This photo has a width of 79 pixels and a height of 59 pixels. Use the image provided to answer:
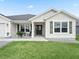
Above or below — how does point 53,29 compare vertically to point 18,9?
below

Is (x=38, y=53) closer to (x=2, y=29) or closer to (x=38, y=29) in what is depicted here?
(x=2, y=29)

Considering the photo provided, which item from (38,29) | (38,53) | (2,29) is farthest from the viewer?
(38,29)

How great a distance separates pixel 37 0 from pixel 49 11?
32.4ft

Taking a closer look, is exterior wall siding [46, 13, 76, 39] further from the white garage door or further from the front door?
the front door

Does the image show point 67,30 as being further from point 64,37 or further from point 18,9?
point 18,9

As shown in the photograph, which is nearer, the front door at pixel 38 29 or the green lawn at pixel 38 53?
the green lawn at pixel 38 53

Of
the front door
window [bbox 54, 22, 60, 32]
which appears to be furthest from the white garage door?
window [bbox 54, 22, 60, 32]

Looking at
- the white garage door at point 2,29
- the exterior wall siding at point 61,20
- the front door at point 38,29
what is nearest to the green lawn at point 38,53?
the exterior wall siding at point 61,20

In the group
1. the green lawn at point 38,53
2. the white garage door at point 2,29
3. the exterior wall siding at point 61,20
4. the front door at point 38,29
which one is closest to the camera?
the green lawn at point 38,53

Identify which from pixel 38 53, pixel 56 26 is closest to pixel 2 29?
pixel 56 26

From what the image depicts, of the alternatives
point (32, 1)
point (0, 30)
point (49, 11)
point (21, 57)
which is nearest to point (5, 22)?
point (0, 30)

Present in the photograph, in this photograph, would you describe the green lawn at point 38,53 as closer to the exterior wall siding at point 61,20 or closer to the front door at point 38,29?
the exterior wall siding at point 61,20

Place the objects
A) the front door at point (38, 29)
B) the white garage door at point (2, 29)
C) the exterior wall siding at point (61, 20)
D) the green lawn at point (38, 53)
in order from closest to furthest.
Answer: the green lawn at point (38, 53) → the exterior wall siding at point (61, 20) → the white garage door at point (2, 29) → the front door at point (38, 29)

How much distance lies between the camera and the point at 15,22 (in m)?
29.6
